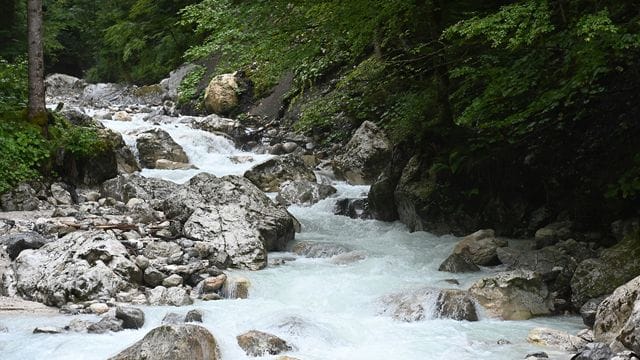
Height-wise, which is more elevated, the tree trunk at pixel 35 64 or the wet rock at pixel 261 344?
the tree trunk at pixel 35 64

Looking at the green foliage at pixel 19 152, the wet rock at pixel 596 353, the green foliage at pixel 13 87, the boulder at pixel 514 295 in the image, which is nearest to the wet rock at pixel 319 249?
the boulder at pixel 514 295

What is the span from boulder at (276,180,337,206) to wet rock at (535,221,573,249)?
5.15 metres

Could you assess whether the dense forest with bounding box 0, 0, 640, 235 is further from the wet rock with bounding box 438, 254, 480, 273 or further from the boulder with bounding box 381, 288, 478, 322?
the boulder with bounding box 381, 288, 478, 322

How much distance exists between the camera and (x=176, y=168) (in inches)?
579

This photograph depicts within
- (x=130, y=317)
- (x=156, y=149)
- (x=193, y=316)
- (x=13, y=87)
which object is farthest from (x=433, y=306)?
(x=156, y=149)

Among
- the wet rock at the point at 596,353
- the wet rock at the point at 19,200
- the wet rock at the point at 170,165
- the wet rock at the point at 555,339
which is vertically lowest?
the wet rock at the point at 555,339

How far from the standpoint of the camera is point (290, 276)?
25.9ft

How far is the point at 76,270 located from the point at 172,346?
96.6 inches

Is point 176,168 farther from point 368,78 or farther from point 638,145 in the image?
point 638,145

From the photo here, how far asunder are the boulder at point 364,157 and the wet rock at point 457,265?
5.97m

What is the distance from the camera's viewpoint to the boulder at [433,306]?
637 cm

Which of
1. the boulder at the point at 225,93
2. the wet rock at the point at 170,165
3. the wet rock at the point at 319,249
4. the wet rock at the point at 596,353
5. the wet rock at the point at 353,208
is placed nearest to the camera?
the wet rock at the point at 596,353

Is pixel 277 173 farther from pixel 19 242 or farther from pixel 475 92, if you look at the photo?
pixel 19 242

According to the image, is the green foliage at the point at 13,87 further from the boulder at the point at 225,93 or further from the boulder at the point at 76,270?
the boulder at the point at 225,93
